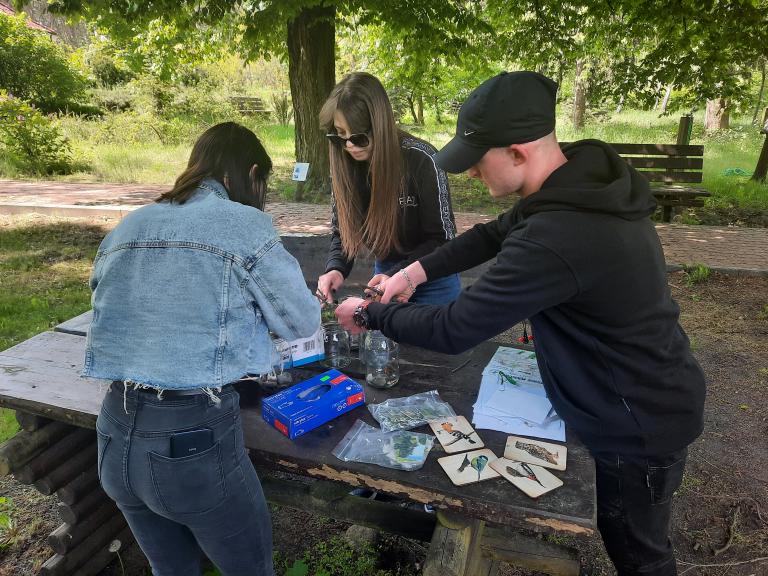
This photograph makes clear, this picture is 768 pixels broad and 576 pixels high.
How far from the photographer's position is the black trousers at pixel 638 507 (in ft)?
4.95

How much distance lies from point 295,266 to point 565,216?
678mm

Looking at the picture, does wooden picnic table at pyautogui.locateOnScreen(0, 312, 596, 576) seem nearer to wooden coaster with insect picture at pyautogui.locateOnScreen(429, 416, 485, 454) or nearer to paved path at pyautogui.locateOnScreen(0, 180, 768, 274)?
wooden coaster with insect picture at pyautogui.locateOnScreen(429, 416, 485, 454)

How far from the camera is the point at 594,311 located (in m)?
1.36

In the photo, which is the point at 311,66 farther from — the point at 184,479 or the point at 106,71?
the point at 106,71

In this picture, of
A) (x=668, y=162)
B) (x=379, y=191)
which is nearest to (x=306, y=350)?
(x=379, y=191)

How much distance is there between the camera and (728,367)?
3771 millimetres

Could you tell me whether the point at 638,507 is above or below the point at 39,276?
above

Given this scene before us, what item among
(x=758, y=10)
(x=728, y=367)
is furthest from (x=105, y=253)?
(x=758, y=10)

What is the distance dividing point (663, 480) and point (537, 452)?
37 centimetres

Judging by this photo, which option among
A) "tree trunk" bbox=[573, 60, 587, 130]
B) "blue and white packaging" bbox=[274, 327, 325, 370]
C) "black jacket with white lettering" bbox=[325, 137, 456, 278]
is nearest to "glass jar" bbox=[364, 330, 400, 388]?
"blue and white packaging" bbox=[274, 327, 325, 370]

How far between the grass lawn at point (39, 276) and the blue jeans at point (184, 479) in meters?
2.25

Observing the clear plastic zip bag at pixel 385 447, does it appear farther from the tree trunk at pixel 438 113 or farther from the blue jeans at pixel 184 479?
the tree trunk at pixel 438 113

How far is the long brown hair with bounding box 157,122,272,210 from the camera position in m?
1.41

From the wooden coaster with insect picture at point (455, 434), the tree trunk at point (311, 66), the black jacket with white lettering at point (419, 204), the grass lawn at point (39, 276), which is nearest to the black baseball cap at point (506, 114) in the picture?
the wooden coaster with insect picture at point (455, 434)
